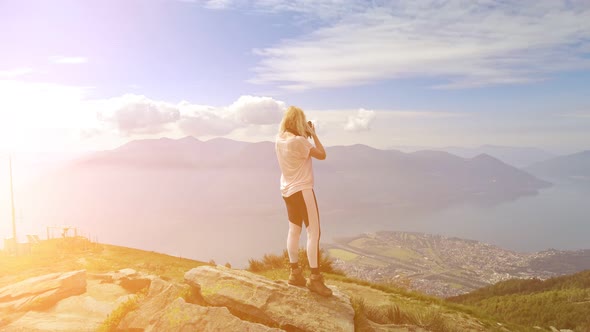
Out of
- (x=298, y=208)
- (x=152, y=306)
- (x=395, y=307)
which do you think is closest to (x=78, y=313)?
(x=152, y=306)

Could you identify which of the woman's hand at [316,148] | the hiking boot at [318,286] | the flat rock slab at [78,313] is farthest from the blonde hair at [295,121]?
the flat rock slab at [78,313]

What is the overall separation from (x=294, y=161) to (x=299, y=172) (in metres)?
0.24

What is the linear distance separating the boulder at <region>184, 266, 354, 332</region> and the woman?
0.75 meters

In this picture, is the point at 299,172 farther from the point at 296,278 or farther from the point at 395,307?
the point at 395,307

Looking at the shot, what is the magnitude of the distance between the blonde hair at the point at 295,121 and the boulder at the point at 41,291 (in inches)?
270

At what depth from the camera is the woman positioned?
7.01 metres

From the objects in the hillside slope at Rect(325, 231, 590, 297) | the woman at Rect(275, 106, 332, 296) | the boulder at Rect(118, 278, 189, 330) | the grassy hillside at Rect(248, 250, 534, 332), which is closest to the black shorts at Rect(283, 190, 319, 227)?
the woman at Rect(275, 106, 332, 296)

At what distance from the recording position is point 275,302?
724 centimetres

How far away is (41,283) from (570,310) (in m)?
28.4

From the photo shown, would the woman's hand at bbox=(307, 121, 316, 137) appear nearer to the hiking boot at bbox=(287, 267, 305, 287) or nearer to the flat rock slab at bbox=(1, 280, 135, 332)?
the hiking boot at bbox=(287, 267, 305, 287)

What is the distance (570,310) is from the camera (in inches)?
944

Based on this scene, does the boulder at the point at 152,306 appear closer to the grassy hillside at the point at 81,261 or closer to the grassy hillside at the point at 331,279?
the grassy hillside at the point at 81,261

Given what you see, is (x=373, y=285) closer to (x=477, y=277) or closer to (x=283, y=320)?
(x=283, y=320)

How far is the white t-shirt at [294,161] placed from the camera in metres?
6.95
